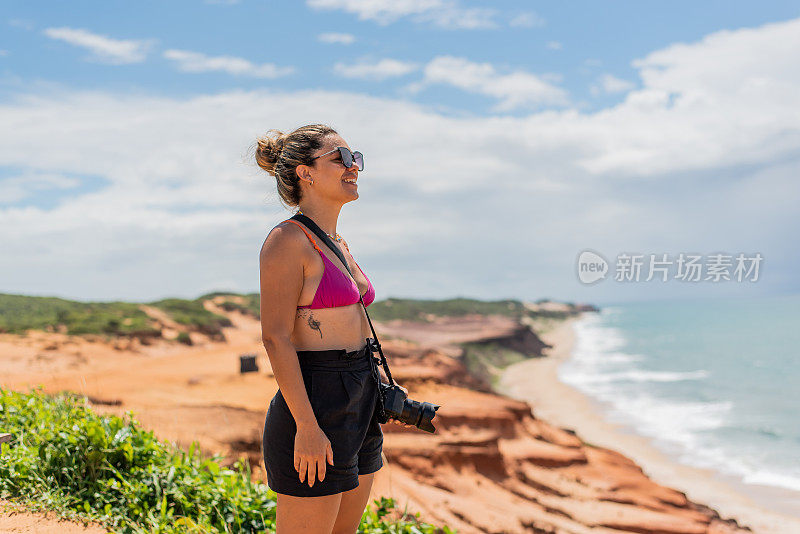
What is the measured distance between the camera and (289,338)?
2.28m

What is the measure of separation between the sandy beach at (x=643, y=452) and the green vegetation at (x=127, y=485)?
10196 mm

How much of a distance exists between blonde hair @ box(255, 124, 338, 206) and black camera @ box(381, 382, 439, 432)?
2.79 ft

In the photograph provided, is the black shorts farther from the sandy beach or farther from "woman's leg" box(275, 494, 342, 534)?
the sandy beach

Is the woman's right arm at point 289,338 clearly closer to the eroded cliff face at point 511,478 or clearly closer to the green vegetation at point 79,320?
the eroded cliff face at point 511,478

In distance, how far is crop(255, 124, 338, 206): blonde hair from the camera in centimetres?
251

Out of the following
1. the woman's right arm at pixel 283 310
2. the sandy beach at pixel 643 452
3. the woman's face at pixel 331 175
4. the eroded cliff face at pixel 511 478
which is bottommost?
the sandy beach at pixel 643 452

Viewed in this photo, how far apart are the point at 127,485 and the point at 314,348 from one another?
237 cm

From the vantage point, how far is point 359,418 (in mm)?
2430

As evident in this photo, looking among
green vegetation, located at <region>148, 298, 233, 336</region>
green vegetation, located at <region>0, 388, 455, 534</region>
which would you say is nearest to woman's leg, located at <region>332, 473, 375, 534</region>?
green vegetation, located at <region>0, 388, 455, 534</region>

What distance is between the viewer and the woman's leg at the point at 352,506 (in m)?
2.64

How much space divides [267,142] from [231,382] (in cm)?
982

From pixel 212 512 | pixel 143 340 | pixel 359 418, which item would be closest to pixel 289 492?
pixel 359 418

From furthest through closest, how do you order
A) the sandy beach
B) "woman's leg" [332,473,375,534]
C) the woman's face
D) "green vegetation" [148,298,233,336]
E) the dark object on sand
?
"green vegetation" [148,298,233,336] < the dark object on sand < the sandy beach < "woman's leg" [332,473,375,534] < the woman's face

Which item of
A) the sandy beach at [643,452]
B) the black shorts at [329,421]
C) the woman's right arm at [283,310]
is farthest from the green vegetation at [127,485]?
the sandy beach at [643,452]
